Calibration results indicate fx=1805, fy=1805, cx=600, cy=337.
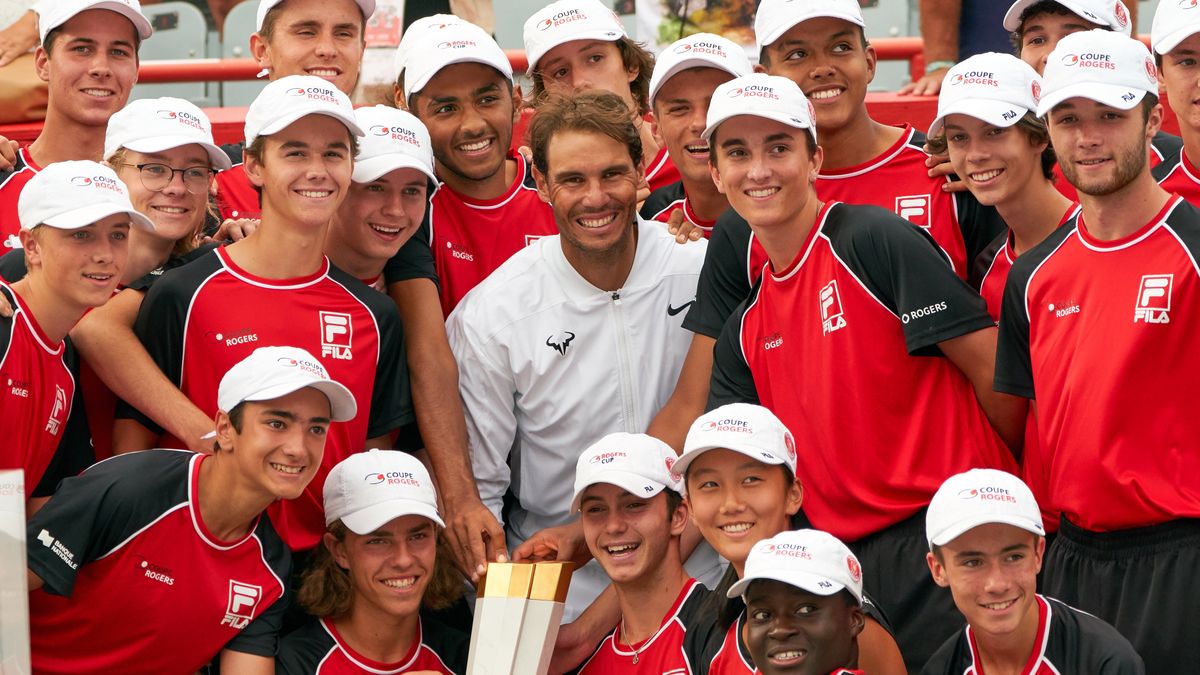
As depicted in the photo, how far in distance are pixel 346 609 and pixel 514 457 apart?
93 centimetres

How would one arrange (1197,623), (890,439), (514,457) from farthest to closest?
(514,457) < (890,439) < (1197,623)

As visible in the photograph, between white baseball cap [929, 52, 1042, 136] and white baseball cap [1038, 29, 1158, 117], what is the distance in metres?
0.44

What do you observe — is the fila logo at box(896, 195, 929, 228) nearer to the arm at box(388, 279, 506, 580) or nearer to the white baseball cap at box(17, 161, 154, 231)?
the arm at box(388, 279, 506, 580)

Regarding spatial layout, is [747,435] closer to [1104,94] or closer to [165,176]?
[1104,94]

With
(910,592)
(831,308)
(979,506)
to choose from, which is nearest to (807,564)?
(979,506)

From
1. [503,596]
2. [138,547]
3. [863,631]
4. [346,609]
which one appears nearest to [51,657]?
[138,547]

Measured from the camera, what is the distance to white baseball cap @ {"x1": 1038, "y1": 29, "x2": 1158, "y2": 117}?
17.5 ft

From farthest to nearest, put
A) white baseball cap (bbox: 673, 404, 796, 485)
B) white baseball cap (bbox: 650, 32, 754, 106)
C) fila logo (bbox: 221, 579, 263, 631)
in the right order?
white baseball cap (bbox: 650, 32, 754, 106) → fila logo (bbox: 221, 579, 263, 631) → white baseball cap (bbox: 673, 404, 796, 485)

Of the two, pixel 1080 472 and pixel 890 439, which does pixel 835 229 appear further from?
pixel 1080 472

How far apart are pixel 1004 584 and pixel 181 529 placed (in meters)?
2.61

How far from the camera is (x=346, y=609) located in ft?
20.4

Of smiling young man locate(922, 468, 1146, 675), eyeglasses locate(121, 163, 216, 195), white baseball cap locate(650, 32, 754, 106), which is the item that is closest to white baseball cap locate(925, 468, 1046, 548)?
smiling young man locate(922, 468, 1146, 675)

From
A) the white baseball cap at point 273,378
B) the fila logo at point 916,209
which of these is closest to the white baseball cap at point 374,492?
the white baseball cap at point 273,378

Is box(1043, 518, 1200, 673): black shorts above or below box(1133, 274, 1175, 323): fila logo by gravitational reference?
below
